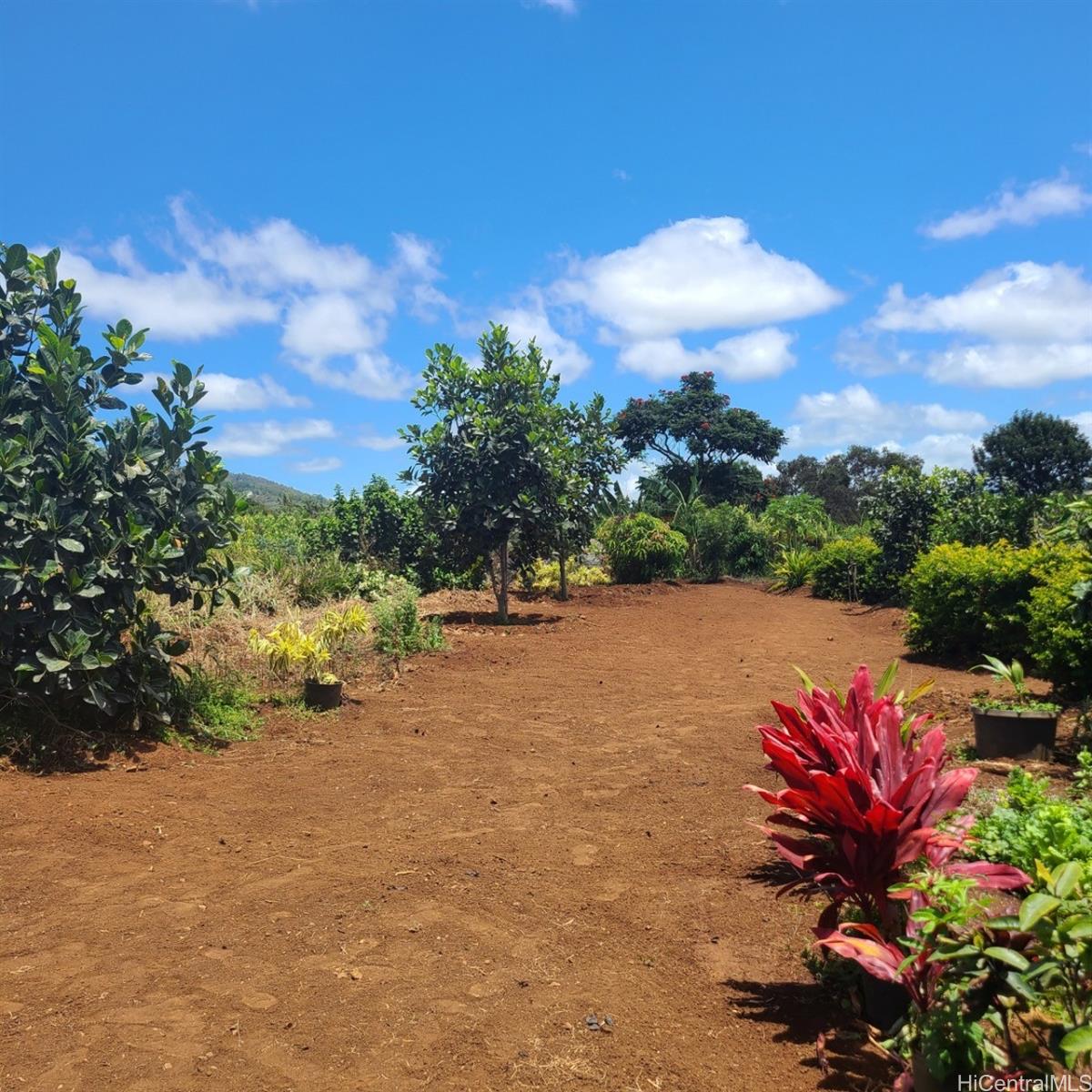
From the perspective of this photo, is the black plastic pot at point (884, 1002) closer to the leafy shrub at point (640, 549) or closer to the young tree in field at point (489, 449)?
the young tree in field at point (489, 449)

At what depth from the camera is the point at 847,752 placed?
2.84 meters

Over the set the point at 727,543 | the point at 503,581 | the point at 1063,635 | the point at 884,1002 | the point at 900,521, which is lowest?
the point at 884,1002

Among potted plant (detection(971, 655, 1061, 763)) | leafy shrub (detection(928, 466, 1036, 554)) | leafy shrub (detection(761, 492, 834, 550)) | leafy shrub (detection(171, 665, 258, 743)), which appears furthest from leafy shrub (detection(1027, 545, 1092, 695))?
leafy shrub (detection(761, 492, 834, 550))

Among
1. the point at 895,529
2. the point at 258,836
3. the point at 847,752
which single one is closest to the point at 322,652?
the point at 258,836

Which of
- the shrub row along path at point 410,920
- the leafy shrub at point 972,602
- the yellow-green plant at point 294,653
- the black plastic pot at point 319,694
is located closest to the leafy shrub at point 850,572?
the leafy shrub at point 972,602

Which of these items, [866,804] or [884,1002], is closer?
[884,1002]

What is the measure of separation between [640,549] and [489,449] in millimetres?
8905

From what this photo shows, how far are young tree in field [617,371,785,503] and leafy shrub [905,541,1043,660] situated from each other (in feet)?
82.5

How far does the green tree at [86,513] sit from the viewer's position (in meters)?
5.12

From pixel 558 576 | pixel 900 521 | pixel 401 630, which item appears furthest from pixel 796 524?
pixel 401 630

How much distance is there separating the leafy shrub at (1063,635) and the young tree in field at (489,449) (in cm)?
806

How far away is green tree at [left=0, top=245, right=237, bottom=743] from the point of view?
16.8ft

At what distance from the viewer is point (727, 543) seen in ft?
82.9

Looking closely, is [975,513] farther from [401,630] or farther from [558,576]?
[401,630]
